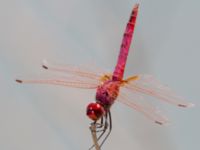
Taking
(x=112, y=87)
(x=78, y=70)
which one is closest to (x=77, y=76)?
(x=78, y=70)

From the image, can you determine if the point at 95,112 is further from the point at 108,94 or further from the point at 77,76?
the point at 77,76

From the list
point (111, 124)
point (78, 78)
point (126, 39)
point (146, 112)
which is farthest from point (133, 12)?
point (111, 124)

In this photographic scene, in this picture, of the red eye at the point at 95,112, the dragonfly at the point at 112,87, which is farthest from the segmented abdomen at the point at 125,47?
the red eye at the point at 95,112

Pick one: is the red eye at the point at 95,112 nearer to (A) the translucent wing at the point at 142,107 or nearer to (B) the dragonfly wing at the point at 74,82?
(A) the translucent wing at the point at 142,107

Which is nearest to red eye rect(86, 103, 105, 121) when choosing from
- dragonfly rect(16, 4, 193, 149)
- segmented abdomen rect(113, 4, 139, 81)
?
dragonfly rect(16, 4, 193, 149)

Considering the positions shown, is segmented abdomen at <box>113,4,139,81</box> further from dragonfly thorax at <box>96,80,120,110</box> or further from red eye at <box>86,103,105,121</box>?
red eye at <box>86,103,105,121</box>

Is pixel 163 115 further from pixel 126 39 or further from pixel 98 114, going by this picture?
pixel 126 39

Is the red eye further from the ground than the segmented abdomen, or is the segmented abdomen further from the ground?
the segmented abdomen
